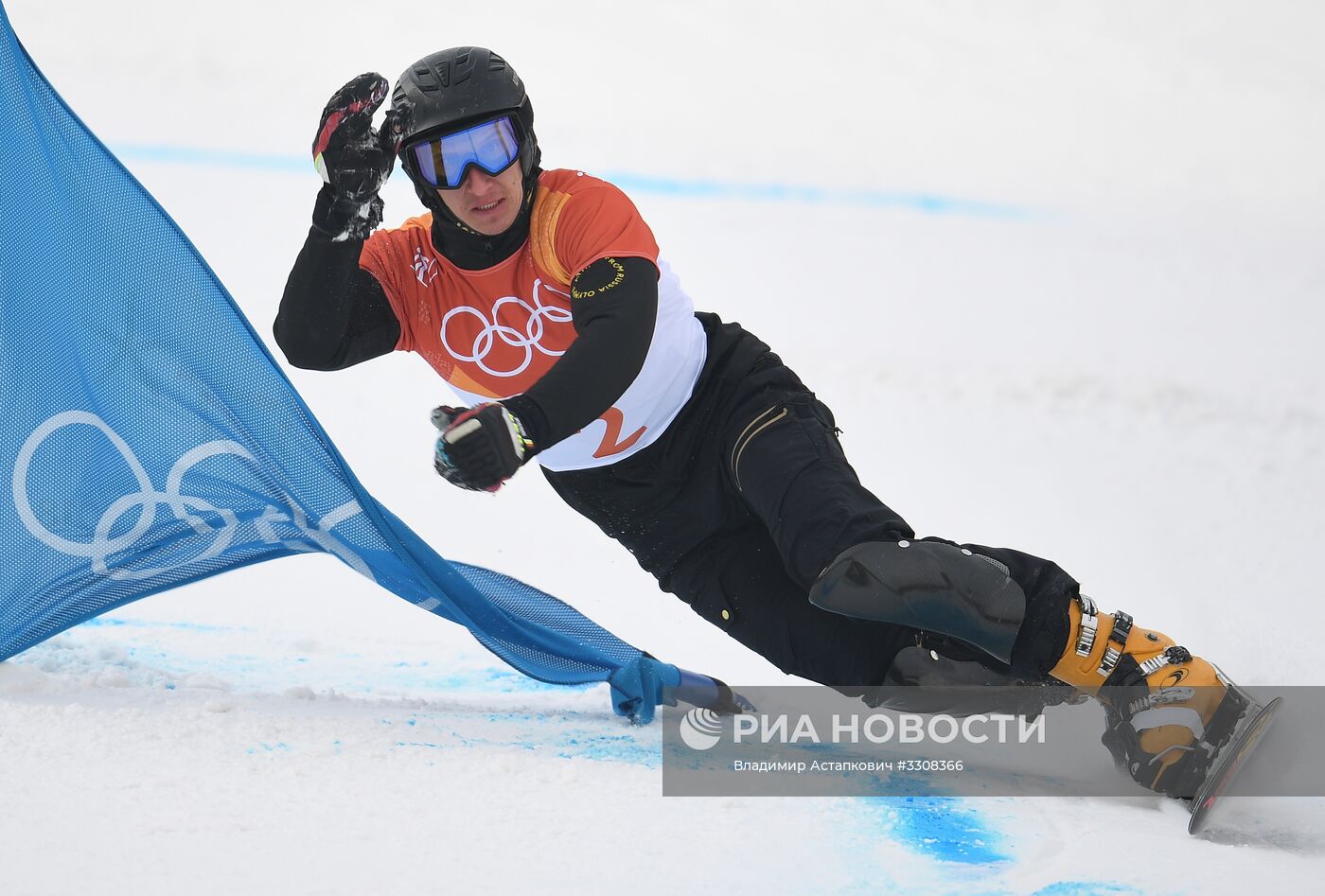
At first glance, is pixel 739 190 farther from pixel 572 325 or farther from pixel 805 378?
pixel 572 325

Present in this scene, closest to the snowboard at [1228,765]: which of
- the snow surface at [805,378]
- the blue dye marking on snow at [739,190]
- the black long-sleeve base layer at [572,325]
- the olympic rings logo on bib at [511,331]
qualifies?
the snow surface at [805,378]

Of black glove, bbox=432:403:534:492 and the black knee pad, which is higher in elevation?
black glove, bbox=432:403:534:492

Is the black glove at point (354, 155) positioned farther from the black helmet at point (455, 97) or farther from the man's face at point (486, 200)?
the man's face at point (486, 200)

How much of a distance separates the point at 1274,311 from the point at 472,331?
20.2ft

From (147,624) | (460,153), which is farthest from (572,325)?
(147,624)

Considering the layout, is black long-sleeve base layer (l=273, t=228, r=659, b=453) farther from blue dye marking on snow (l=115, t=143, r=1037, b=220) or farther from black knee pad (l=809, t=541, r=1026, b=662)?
blue dye marking on snow (l=115, t=143, r=1037, b=220)

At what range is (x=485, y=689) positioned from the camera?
9.14 feet

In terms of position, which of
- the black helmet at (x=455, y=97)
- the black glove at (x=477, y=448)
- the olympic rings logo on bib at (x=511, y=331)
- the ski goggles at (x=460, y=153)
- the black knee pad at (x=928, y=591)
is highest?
the black helmet at (x=455, y=97)

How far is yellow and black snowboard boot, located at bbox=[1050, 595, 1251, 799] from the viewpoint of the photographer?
82.0 inches

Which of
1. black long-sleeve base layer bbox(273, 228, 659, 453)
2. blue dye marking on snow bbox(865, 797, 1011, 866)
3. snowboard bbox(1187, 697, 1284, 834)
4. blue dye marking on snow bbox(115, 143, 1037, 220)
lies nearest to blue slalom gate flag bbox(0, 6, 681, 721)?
black long-sleeve base layer bbox(273, 228, 659, 453)

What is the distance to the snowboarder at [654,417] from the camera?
2.07m

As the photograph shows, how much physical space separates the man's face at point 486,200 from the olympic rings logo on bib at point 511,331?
0.14 metres

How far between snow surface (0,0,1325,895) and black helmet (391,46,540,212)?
1.09 meters

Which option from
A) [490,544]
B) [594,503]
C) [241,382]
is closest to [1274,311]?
[490,544]
